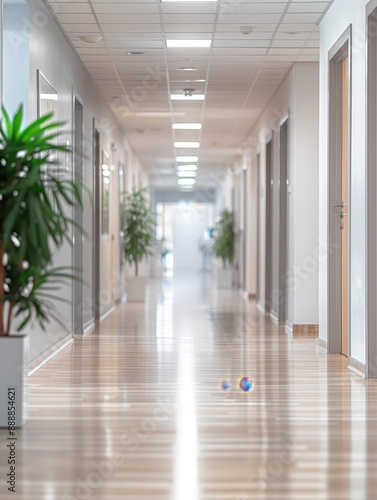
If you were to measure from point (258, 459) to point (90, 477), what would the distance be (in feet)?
2.73

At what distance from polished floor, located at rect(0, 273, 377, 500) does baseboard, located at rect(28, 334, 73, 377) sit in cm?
10

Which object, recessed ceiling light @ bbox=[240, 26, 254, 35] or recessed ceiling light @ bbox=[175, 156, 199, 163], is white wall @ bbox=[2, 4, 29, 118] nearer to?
recessed ceiling light @ bbox=[240, 26, 254, 35]

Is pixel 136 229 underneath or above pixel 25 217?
underneath

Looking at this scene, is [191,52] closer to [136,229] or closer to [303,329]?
[303,329]

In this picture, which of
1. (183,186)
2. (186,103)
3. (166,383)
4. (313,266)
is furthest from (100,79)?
(183,186)

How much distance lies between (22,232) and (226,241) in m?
16.9

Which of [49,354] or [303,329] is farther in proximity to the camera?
[303,329]

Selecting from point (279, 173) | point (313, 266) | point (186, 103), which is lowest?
point (313, 266)

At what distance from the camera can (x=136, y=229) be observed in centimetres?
1694

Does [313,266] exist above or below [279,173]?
Result: below

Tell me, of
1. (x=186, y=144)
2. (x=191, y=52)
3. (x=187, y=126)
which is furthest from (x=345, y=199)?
(x=186, y=144)

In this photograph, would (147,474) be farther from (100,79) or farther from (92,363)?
(100,79)

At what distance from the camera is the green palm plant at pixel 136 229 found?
55.1ft

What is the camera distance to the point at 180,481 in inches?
149
